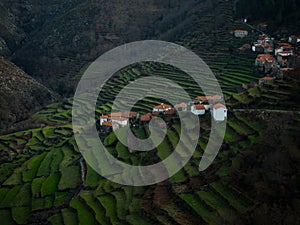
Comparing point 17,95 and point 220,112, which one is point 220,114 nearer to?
point 220,112

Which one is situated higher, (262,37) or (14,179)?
(262,37)

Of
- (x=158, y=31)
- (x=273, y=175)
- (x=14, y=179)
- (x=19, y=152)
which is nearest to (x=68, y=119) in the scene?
(x=19, y=152)

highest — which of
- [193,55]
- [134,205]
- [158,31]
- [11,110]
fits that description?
[158,31]

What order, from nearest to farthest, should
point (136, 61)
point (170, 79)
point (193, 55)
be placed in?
point (170, 79), point (193, 55), point (136, 61)

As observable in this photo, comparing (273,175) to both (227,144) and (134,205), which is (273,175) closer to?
(227,144)

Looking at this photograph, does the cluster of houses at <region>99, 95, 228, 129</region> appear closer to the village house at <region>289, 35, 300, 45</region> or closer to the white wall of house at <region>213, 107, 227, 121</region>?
the white wall of house at <region>213, 107, 227, 121</region>

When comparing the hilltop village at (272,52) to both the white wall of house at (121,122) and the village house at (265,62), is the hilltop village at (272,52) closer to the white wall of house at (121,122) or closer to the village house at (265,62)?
the village house at (265,62)
